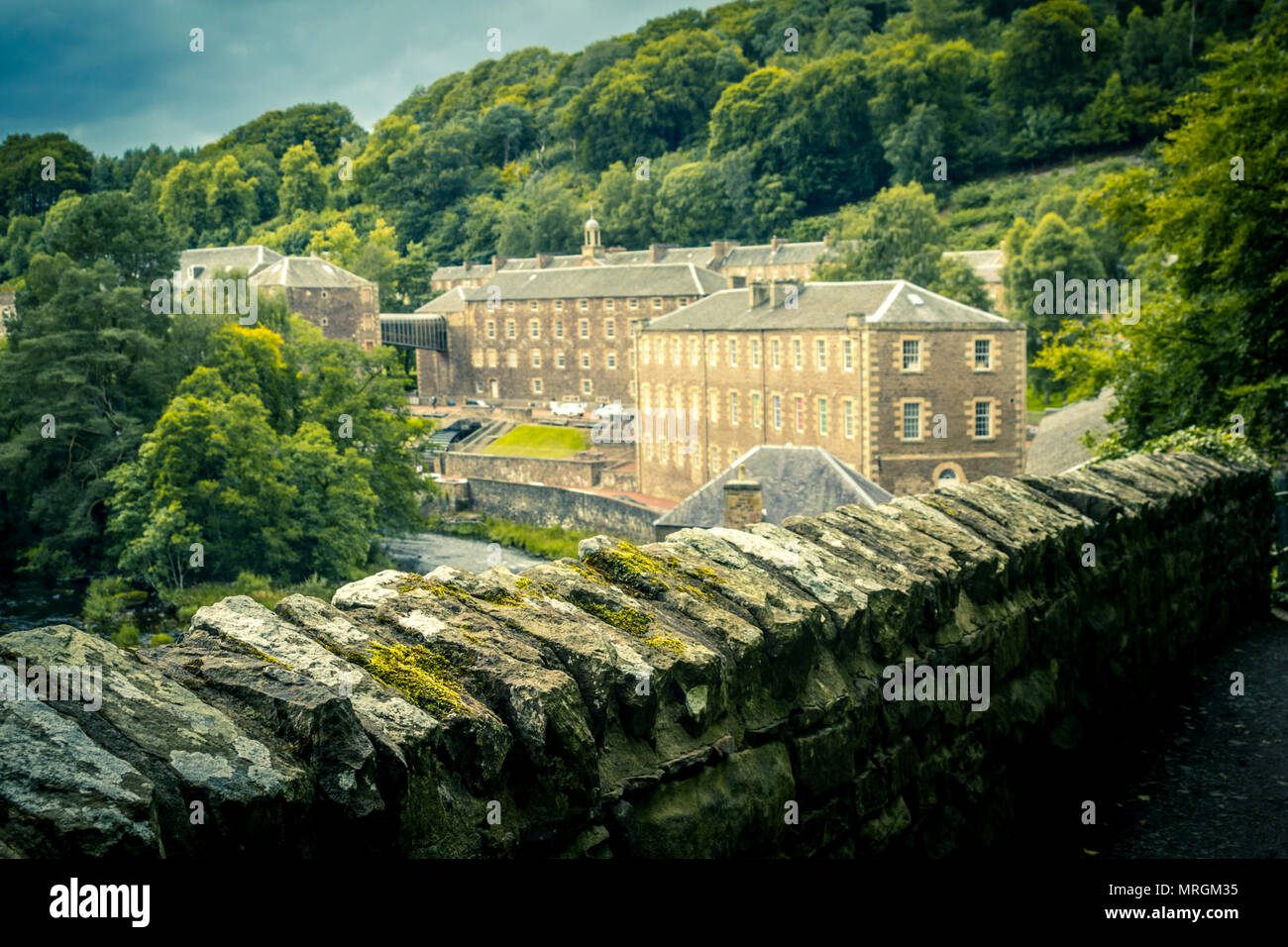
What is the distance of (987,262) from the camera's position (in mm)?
87188

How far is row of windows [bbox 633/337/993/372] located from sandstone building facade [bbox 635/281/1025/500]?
0.18ft

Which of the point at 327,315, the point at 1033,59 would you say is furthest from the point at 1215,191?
the point at 1033,59

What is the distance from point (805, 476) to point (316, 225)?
11385cm

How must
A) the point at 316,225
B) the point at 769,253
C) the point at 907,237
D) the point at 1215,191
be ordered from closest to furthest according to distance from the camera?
the point at 1215,191, the point at 907,237, the point at 769,253, the point at 316,225

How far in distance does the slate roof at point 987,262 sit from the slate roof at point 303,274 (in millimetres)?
44941

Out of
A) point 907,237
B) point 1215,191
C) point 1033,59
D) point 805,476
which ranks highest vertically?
point 1033,59

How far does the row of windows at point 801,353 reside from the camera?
51.4m

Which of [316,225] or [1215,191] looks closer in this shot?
[1215,191]

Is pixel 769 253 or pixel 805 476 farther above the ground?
→ pixel 769 253

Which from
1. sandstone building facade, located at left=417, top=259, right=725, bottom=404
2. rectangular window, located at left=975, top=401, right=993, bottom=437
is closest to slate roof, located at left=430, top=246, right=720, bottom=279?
sandstone building facade, located at left=417, top=259, right=725, bottom=404

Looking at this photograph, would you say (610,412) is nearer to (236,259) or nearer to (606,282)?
(606,282)

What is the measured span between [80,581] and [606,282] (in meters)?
50.8
